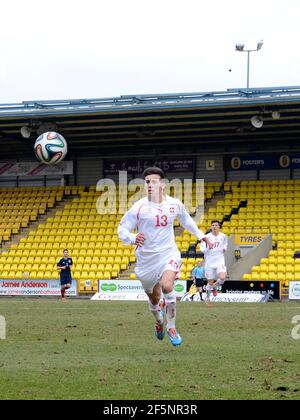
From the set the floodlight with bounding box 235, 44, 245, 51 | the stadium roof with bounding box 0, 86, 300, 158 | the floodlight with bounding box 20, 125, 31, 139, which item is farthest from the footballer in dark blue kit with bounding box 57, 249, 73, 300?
the floodlight with bounding box 235, 44, 245, 51

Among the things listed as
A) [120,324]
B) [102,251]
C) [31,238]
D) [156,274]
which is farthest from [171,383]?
[31,238]

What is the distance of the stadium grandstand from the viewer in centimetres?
3978

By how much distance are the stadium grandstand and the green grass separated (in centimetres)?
1835

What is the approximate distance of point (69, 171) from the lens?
4912 centimetres

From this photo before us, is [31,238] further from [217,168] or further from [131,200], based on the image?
[217,168]

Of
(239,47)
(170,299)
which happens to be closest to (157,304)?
(170,299)

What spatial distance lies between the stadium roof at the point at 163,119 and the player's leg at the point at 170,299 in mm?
25293

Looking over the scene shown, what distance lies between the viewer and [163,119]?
42.7 metres

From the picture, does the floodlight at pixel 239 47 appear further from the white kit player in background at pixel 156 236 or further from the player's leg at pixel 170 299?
the player's leg at pixel 170 299

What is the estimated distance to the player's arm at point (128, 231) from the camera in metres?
13.7

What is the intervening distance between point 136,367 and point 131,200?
3315 cm

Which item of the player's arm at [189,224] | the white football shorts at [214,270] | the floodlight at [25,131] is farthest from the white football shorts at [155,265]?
the floodlight at [25,131]

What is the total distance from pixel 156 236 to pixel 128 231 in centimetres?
50

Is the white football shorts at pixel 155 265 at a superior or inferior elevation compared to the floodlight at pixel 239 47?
inferior
